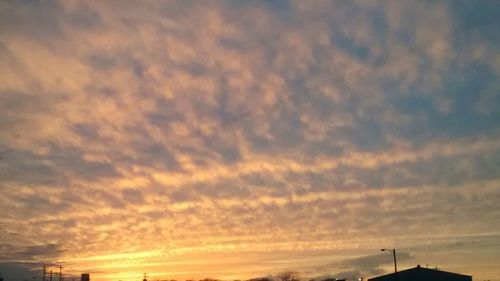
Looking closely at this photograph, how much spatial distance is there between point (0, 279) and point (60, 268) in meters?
38.8

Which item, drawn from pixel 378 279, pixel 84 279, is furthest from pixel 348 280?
pixel 84 279

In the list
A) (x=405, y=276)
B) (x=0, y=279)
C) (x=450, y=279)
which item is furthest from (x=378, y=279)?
(x=0, y=279)

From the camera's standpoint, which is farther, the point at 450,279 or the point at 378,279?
the point at 378,279

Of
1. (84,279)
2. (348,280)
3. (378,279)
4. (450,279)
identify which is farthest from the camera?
(348,280)

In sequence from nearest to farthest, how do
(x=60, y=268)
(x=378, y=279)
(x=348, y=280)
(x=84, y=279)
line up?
(x=378, y=279), (x=84, y=279), (x=60, y=268), (x=348, y=280)

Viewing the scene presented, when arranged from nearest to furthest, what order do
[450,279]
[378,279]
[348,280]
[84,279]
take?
[450,279]
[378,279]
[84,279]
[348,280]

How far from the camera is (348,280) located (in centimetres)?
17300

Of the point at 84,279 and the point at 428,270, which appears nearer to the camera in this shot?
the point at 428,270

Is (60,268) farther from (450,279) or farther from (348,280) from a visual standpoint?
(450,279)

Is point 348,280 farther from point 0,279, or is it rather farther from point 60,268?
point 0,279

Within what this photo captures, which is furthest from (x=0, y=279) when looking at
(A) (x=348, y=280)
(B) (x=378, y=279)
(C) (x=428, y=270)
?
(C) (x=428, y=270)

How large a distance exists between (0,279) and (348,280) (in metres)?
128

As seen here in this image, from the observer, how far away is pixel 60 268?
154875mm

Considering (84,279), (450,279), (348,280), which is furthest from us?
(348,280)
